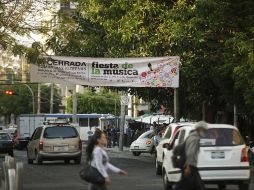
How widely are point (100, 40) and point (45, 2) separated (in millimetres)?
9632

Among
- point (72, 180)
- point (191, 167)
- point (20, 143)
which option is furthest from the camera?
point (20, 143)

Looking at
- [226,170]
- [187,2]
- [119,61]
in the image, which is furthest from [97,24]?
[226,170]

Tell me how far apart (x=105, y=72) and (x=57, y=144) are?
11.8 ft

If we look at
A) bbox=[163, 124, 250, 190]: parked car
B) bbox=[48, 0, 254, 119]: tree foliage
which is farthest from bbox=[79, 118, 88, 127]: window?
bbox=[163, 124, 250, 190]: parked car

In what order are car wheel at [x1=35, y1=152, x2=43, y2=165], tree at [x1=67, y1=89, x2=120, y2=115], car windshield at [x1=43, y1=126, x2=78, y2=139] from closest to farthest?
car windshield at [x1=43, y1=126, x2=78, y2=139]
car wheel at [x1=35, y1=152, x2=43, y2=165]
tree at [x1=67, y1=89, x2=120, y2=115]

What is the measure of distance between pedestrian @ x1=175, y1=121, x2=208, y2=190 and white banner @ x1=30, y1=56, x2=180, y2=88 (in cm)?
1695

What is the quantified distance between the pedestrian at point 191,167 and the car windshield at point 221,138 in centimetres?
402

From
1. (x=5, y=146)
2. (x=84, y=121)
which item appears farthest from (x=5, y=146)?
(x=84, y=121)

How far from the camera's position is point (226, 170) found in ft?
55.2

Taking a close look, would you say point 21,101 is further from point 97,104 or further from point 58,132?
point 58,132

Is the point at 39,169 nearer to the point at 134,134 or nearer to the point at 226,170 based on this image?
the point at 226,170

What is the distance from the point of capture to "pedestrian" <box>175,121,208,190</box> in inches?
486

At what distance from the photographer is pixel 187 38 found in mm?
26641

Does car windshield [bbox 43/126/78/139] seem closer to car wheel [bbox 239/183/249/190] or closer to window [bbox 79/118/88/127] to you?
car wheel [bbox 239/183/249/190]
